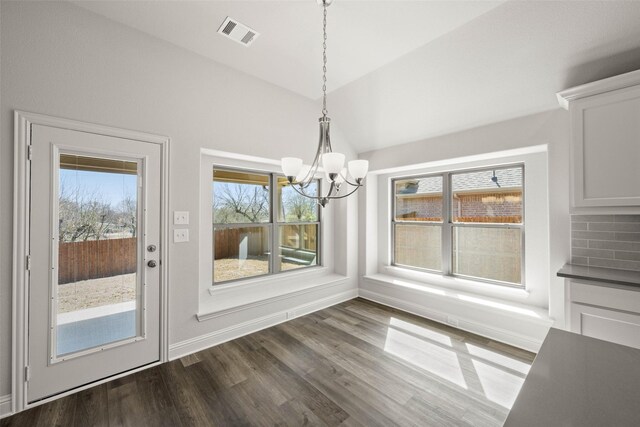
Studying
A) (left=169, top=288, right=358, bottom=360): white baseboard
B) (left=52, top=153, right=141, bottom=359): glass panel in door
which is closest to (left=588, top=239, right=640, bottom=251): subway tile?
(left=169, top=288, right=358, bottom=360): white baseboard

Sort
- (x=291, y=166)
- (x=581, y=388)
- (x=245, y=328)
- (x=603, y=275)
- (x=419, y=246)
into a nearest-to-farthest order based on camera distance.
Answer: (x=581, y=388) → (x=291, y=166) → (x=603, y=275) → (x=245, y=328) → (x=419, y=246)

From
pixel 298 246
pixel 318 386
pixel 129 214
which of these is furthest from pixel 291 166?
pixel 298 246

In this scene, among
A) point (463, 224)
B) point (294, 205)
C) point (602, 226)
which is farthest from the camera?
point (294, 205)

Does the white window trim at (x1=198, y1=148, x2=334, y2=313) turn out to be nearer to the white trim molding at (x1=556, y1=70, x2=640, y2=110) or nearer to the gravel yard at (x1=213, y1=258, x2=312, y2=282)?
the gravel yard at (x1=213, y1=258, x2=312, y2=282)

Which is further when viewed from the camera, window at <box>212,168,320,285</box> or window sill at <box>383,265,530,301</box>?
window at <box>212,168,320,285</box>

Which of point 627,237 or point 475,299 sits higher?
point 627,237

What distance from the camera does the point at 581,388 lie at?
2.08 feet

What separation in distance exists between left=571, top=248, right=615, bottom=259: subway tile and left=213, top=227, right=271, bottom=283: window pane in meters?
3.24

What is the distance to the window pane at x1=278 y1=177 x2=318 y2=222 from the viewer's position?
12.2 ft

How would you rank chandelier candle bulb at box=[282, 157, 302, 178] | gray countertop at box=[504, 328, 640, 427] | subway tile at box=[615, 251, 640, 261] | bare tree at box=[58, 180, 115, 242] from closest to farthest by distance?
gray countertop at box=[504, 328, 640, 427] → chandelier candle bulb at box=[282, 157, 302, 178] → bare tree at box=[58, 180, 115, 242] → subway tile at box=[615, 251, 640, 261]

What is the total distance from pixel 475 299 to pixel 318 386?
82.5 inches

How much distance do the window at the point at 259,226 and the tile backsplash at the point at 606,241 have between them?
2.94 metres

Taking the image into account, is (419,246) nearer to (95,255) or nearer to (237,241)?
(237,241)

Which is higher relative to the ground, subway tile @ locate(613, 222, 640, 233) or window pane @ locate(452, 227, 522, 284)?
subway tile @ locate(613, 222, 640, 233)
